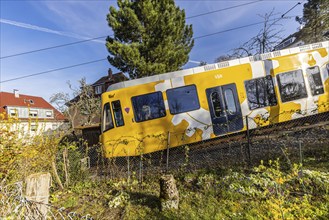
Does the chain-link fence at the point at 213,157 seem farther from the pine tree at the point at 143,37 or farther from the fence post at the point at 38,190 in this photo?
the pine tree at the point at 143,37

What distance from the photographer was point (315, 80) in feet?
26.0

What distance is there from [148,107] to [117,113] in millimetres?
1300

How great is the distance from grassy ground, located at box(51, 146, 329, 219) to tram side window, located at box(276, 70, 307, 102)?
2.90 meters

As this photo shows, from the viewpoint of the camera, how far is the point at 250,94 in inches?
310

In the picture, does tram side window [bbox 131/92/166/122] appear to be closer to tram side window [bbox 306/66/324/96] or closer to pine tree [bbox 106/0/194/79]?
tram side window [bbox 306/66/324/96]

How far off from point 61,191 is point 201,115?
544 centimetres

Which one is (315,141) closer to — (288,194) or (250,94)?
(250,94)

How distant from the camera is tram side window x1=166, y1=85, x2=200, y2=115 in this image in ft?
25.6

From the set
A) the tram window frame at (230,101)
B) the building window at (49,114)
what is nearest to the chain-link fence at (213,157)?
the tram window frame at (230,101)

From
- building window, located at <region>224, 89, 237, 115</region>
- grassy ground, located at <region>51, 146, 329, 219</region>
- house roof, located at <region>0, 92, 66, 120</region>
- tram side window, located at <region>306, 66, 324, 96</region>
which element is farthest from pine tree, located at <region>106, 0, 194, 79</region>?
house roof, located at <region>0, 92, 66, 120</region>

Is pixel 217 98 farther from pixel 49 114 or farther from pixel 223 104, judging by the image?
pixel 49 114

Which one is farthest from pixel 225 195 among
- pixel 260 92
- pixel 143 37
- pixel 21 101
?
pixel 21 101

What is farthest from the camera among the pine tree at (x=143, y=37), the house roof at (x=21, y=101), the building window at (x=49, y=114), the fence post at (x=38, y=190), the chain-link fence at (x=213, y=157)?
the building window at (x=49, y=114)

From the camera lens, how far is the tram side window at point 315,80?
7883mm
